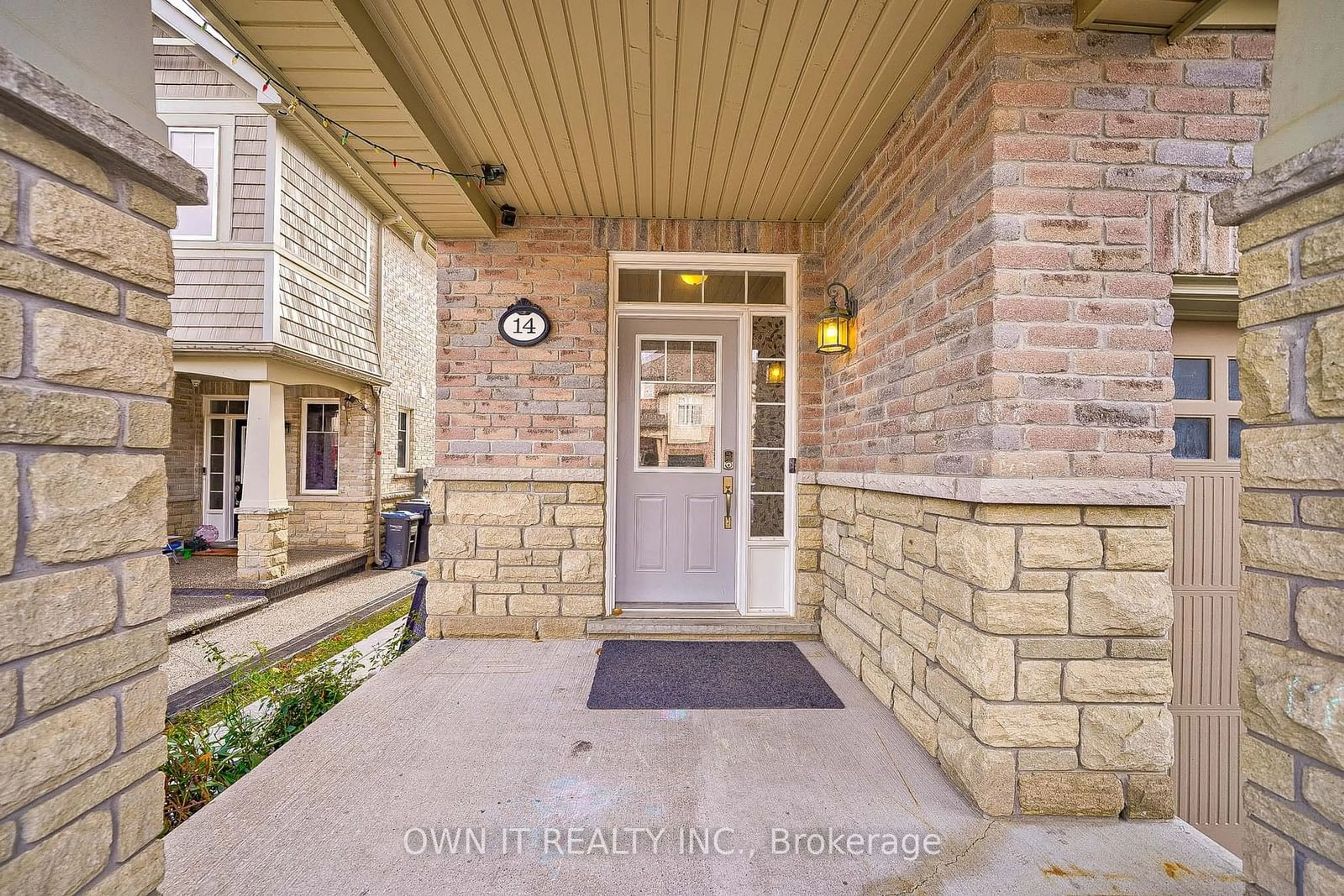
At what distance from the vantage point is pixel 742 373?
3715 millimetres

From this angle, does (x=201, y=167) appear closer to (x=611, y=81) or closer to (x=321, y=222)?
(x=321, y=222)

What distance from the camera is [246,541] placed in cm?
554

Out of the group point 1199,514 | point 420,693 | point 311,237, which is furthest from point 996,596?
point 311,237

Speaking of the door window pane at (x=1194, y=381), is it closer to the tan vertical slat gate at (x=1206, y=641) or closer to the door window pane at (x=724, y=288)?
the tan vertical slat gate at (x=1206, y=641)

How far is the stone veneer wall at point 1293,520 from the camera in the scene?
3.25 ft

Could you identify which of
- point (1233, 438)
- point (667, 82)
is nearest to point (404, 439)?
point (667, 82)

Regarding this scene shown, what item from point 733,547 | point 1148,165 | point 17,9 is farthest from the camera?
point 733,547

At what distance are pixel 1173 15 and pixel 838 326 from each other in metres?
1.64

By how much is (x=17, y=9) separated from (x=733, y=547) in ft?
11.4

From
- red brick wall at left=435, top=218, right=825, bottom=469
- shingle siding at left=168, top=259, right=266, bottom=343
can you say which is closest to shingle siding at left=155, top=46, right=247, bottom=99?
shingle siding at left=168, top=259, right=266, bottom=343

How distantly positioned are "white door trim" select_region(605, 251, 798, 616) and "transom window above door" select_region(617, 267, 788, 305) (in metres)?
0.03

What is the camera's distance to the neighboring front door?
373 cm

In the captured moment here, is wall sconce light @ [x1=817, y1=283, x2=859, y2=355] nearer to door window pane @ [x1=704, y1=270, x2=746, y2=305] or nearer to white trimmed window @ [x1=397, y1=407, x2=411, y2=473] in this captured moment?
door window pane @ [x1=704, y1=270, x2=746, y2=305]

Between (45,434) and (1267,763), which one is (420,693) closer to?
(45,434)
